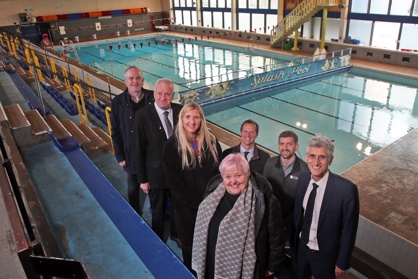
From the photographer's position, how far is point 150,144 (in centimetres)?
240

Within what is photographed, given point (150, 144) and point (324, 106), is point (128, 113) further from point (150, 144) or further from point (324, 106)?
point (324, 106)

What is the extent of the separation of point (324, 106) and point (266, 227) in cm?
774

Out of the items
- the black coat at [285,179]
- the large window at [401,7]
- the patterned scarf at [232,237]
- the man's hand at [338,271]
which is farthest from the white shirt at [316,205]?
the large window at [401,7]

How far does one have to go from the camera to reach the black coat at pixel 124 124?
2.68 m

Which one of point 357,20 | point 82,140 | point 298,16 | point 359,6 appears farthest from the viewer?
point 298,16

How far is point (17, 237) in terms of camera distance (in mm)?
1090

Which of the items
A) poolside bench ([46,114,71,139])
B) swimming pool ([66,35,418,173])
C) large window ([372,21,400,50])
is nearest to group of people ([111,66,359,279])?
poolside bench ([46,114,71,139])

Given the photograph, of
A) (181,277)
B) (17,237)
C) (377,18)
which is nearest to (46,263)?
(17,237)

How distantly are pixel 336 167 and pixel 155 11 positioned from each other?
21.9 meters

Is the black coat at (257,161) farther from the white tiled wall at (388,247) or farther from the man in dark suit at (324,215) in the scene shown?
the white tiled wall at (388,247)

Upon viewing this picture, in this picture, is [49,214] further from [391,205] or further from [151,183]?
[391,205]

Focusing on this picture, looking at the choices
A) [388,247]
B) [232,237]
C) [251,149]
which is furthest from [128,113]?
[388,247]

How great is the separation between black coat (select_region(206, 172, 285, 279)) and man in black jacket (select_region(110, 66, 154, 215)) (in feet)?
3.89

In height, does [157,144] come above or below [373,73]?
above
